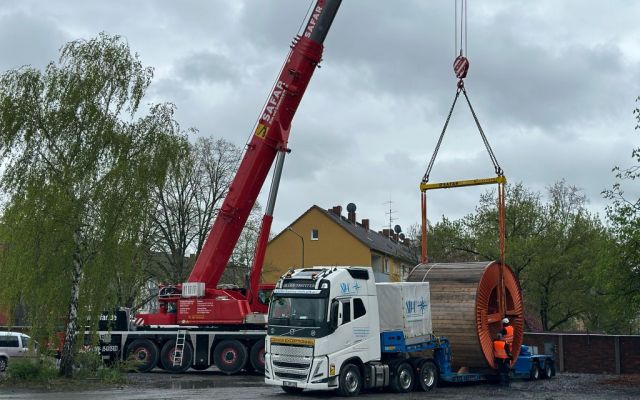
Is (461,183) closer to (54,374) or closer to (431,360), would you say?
(431,360)

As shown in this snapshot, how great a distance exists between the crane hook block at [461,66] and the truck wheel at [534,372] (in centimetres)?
1028

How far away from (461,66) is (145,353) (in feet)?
48.7

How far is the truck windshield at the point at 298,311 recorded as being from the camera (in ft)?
62.7

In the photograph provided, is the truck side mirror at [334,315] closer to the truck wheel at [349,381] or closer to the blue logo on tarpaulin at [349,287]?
the blue logo on tarpaulin at [349,287]

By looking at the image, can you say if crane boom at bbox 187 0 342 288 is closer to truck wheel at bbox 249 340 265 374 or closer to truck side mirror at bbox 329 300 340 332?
truck wheel at bbox 249 340 265 374

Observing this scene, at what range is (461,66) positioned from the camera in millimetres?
21812

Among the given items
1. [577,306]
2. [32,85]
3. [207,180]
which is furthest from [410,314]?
[207,180]

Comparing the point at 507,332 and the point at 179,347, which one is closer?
Result: the point at 507,332

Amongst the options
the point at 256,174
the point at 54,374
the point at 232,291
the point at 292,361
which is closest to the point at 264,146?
the point at 256,174

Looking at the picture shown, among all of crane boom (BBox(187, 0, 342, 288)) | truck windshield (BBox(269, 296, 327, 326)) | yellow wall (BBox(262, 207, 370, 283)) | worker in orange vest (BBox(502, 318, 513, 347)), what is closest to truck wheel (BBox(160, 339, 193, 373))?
crane boom (BBox(187, 0, 342, 288))

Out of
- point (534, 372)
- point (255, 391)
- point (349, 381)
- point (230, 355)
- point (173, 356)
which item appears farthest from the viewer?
point (173, 356)

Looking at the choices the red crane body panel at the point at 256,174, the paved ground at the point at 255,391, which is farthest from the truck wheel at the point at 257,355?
the red crane body panel at the point at 256,174

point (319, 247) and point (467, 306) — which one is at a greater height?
point (319, 247)

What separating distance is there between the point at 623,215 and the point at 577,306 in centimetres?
1722
